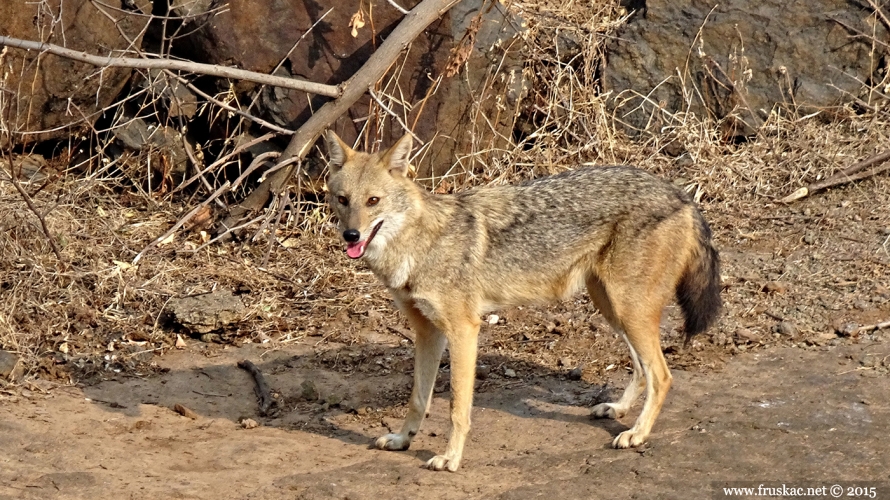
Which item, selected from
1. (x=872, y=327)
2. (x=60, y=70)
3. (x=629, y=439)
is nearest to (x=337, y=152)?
(x=629, y=439)

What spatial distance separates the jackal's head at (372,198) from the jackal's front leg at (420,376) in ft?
1.69

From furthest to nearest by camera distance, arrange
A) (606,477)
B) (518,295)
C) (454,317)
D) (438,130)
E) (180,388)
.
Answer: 1. (438,130)
2. (180,388)
3. (518,295)
4. (454,317)
5. (606,477)

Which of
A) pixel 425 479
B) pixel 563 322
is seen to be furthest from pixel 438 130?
pixel 425 479

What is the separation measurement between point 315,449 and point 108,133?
5012mm

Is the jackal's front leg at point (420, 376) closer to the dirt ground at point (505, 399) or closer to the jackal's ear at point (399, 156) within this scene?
the dirt ground at point (505, 399)

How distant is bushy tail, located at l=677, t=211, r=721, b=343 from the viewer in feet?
20.3

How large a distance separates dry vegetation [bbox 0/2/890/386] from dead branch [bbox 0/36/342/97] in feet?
3.00

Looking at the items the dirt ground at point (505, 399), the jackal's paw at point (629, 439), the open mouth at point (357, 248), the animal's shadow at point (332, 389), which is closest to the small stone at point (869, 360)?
the dirt ground at point (505, 399)

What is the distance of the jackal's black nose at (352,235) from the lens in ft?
18.7

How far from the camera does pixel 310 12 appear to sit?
30.5 ft

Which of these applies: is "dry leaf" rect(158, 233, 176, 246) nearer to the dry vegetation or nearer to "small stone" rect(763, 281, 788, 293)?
the dry vegetation

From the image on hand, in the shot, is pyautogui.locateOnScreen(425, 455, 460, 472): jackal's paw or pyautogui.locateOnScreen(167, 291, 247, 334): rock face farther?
pyautogui.locateOnScreen(167, 291, 247, 334): rock face

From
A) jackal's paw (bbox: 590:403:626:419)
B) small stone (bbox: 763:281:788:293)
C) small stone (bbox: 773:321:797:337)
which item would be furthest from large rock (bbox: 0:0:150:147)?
small stone (bbox: 773:321:797:337)

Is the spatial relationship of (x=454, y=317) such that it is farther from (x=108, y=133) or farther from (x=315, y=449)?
(x=108, y=133)
